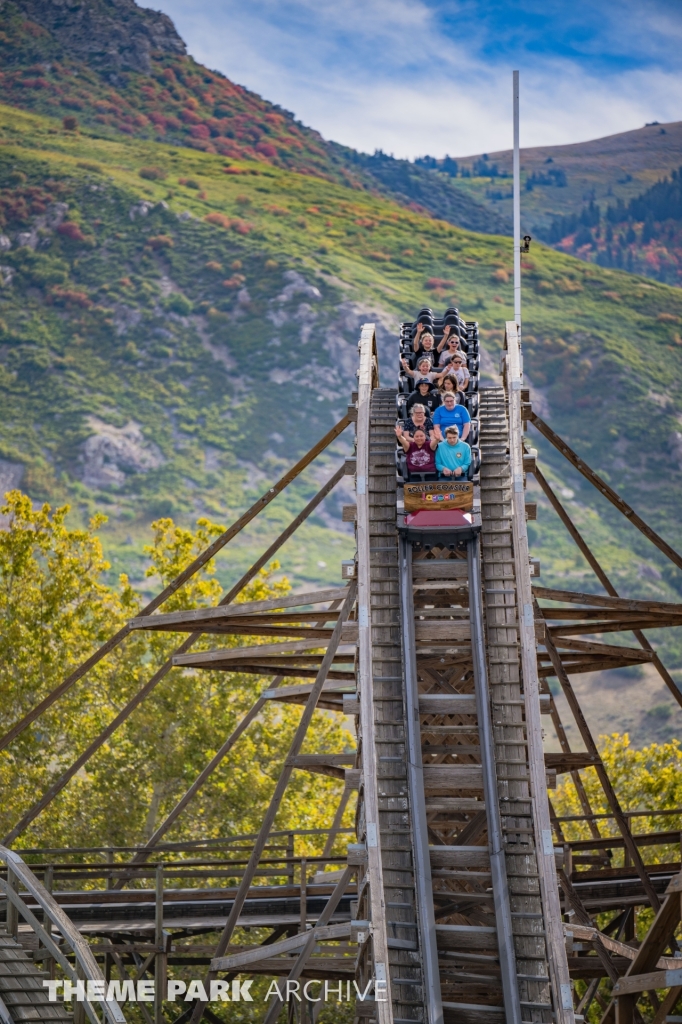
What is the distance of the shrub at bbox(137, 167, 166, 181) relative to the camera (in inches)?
5010

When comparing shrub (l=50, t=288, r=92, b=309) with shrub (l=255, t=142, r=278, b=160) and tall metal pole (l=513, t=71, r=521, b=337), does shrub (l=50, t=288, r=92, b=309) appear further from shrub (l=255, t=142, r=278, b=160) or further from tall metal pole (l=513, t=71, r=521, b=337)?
tall metal pole (l=513, t=71, r=521, b=337)

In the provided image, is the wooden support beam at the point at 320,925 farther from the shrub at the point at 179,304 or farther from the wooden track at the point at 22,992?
the shrub at the point at 179,304

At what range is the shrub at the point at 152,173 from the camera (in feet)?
417

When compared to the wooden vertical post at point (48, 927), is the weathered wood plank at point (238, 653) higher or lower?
higher

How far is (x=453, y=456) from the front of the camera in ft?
53.9

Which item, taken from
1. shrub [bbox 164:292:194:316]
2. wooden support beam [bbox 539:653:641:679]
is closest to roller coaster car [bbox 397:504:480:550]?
wooden support beam [bbox 539:653:641:679]

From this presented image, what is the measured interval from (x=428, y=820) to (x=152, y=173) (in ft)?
384

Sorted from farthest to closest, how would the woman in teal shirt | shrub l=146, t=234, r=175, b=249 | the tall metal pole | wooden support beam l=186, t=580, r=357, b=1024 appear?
shrub l=146, t=234, r=175, b=249, the tall metal pole, the woman in teal shirt, wooden support beam l=186, t=580, r=357, b=1024

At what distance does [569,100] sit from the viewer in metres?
158

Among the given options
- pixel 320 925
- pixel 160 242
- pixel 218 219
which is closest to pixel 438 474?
pixel 320 925

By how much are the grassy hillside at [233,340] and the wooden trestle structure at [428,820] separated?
80.5m

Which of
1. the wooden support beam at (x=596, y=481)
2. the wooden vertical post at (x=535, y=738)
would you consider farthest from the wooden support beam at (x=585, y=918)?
the wooden support beam at (x=596, y=481)

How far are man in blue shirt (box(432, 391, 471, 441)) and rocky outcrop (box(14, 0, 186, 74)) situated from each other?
422 feet

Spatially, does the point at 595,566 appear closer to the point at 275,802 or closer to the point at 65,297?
the point at 275,802
